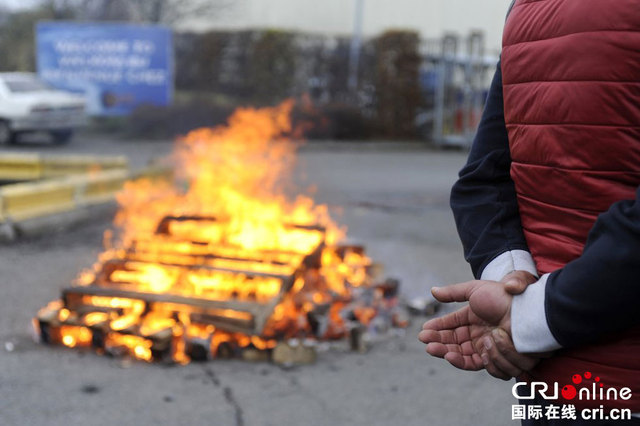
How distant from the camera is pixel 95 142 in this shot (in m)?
18.3

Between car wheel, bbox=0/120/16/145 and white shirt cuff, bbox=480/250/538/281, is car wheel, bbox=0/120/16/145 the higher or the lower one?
the lower one

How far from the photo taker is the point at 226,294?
16.5ft

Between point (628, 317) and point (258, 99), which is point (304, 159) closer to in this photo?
point (258, 99)

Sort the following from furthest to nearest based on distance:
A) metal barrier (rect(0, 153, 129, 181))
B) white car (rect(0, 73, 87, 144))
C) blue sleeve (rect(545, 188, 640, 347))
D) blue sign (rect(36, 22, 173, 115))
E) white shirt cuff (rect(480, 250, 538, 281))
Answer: blue sign (rect(36, 22, 173, 115)) < white car (rect(0, 73, 87, 144)) < metal barrier (rect(0, 153, 129, 181)) < white shirt cuff (rect(480, 250, 538, 281)) < blue sleeve (rect(545, 188, 640, 347))

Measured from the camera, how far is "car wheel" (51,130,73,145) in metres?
17.6

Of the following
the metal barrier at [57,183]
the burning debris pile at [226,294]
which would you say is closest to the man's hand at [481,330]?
the burning debris pile at [226,294]

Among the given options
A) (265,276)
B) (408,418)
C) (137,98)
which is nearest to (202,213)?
(265,276)

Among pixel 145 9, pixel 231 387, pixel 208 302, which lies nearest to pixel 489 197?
pixel 231 387

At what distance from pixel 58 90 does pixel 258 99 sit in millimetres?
5187

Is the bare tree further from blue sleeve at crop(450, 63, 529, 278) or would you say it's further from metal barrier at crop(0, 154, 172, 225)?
blue sleeve at crop(450, 63, 529, 278)

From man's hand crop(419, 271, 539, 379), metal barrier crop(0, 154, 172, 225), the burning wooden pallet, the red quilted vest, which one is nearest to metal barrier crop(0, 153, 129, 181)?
metal barrier crop(0, 154, 172, 225)

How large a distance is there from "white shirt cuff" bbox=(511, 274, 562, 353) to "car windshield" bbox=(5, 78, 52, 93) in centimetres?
1726

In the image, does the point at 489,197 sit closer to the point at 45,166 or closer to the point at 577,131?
the point at 577,131

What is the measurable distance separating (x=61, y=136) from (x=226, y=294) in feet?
46.4
